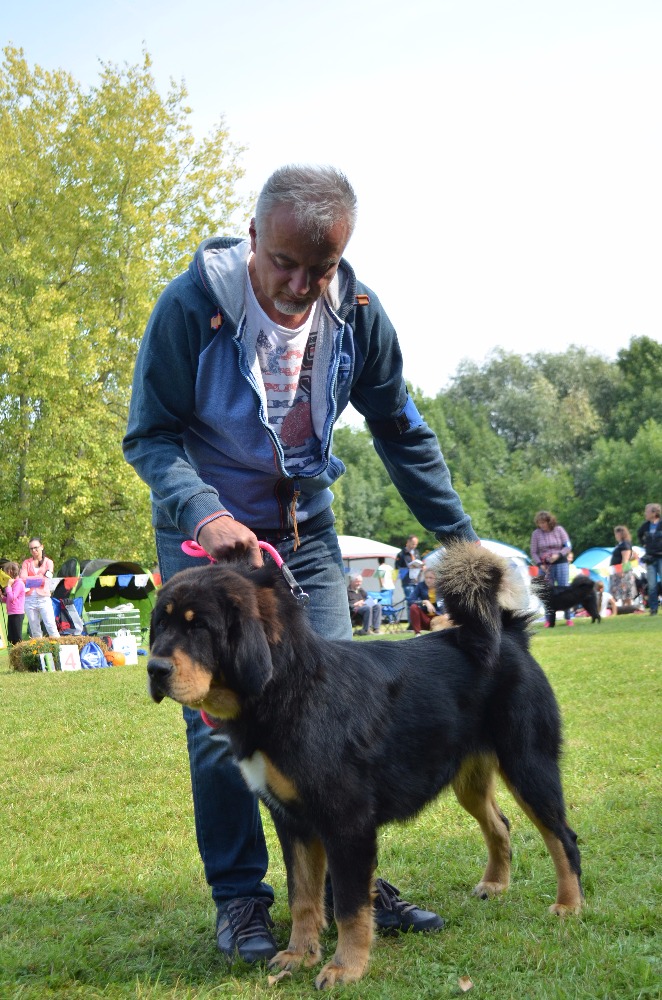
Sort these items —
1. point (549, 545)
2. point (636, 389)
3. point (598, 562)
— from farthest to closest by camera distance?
point (636, 389), point (598, 562), point (549, 545)

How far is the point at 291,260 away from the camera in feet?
9.71

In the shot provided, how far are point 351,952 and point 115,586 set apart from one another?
20.3m

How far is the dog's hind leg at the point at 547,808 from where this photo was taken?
139 inches

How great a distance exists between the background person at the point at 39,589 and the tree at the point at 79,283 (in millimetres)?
4972

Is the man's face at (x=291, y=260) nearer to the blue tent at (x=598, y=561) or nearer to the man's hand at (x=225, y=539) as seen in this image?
the man's hand at (x=225, y=539)

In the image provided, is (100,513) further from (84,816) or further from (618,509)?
(618,509)

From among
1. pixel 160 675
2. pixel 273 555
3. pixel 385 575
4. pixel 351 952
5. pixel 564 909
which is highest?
pixel 385 575

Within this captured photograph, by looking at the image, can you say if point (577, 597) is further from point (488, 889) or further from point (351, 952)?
point (351, 952)

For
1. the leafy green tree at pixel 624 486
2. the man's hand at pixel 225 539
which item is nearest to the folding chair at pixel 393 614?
the man's hand at pixel 225 539

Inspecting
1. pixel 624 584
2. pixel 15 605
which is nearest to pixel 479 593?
pixel 15 605

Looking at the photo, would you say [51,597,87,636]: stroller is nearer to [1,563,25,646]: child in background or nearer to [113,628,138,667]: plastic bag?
[1,563,25,646]: child in background

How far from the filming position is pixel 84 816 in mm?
5258

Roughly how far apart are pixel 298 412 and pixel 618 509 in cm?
4780

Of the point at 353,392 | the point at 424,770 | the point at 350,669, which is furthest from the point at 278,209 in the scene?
the point at 424,770
